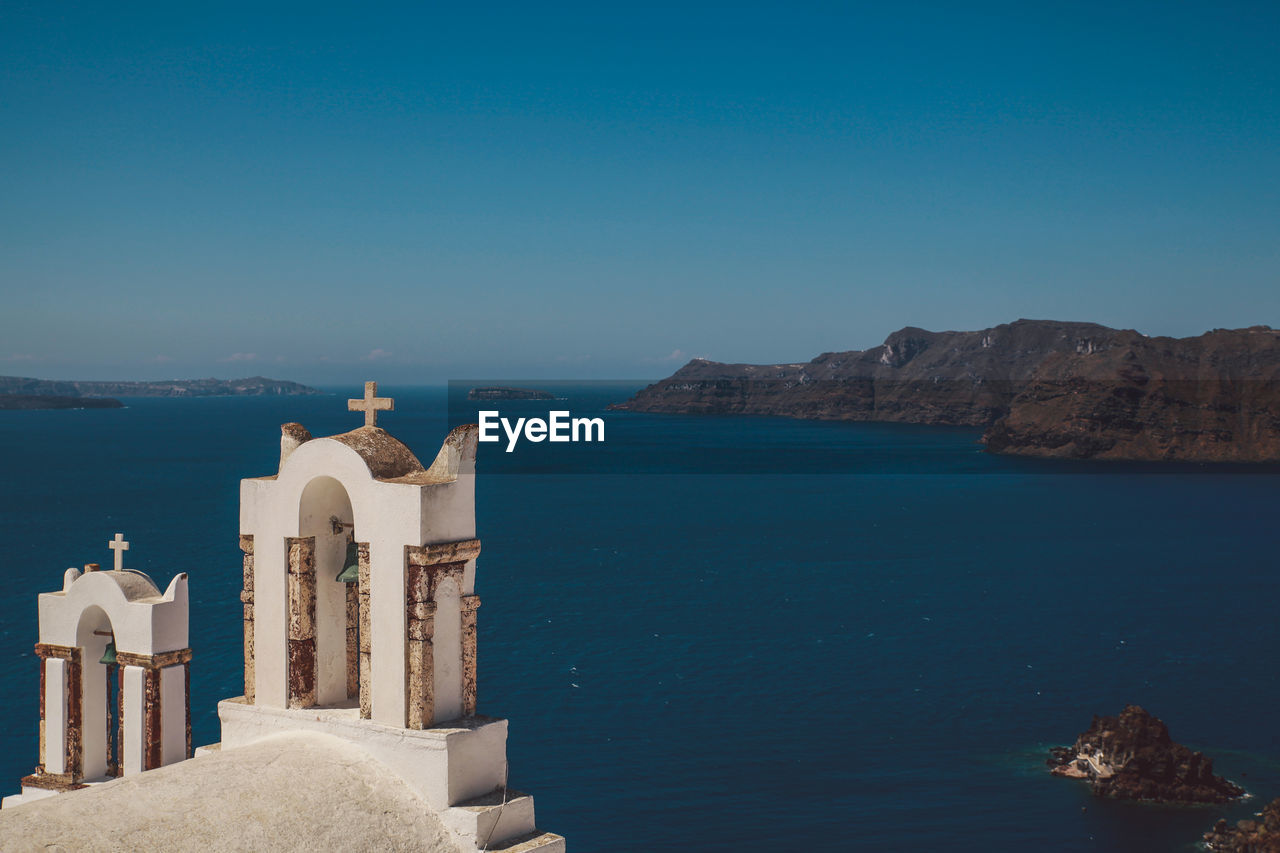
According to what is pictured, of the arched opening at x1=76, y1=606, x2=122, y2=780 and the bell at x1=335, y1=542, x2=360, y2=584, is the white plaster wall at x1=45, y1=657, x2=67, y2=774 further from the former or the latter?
the bell at x1=335, y1=542, x2=360, y2=584

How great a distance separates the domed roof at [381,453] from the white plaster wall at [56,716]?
5.45m

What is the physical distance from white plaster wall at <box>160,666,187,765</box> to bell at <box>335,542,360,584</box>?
9.95 feet

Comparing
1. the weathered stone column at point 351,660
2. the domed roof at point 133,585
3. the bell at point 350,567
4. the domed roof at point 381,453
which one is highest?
the domed roof at point 381,453

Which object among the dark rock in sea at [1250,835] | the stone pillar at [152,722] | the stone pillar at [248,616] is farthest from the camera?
the dark rock in sea at [1250,835]

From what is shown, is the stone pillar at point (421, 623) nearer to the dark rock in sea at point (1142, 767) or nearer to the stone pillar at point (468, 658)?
the stone pillar at point (468, 658)

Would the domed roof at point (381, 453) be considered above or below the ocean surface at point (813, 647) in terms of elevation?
above

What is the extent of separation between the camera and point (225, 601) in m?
57.4

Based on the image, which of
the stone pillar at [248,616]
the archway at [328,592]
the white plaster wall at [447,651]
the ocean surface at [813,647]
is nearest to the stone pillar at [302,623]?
the archway at [328,592]

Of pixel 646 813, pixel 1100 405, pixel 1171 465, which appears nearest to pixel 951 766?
pixel 646 813

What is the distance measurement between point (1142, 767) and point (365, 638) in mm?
34875

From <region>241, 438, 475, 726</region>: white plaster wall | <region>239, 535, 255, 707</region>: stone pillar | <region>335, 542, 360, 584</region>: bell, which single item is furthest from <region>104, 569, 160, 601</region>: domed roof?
<region>335, 542, 360, 584</region>: bell

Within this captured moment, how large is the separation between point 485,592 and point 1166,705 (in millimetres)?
36142

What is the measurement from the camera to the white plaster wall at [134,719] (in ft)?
41.5

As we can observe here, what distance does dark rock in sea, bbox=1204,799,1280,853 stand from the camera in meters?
30.4
